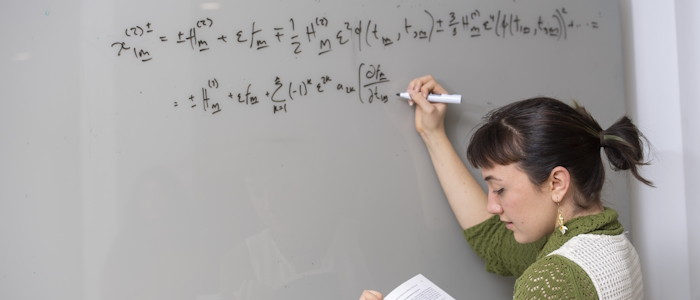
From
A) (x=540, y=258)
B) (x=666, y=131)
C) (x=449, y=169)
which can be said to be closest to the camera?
(x=540, y=258)

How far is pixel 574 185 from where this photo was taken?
2.30 feet

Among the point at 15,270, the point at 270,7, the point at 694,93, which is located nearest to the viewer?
the point at 15,270

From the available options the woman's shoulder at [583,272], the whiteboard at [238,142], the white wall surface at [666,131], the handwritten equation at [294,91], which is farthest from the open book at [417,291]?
the white wall surface at [666,131]

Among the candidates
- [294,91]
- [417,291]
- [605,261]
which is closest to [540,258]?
[605,261]

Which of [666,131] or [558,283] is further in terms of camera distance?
[666,131]

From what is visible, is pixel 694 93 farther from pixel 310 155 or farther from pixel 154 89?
pixel 154 89

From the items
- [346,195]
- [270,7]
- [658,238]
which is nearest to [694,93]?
[658,238]

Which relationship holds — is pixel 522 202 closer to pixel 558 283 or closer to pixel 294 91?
pixel 558 283

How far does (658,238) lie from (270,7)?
1.02 m

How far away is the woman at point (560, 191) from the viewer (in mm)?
633

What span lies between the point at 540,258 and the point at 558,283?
13 centimetres

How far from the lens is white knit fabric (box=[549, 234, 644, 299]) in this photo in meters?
0.63

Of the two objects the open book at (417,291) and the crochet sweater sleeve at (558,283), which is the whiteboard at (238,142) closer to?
the open book at (417,291)

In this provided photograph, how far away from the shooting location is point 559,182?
2.26ft
